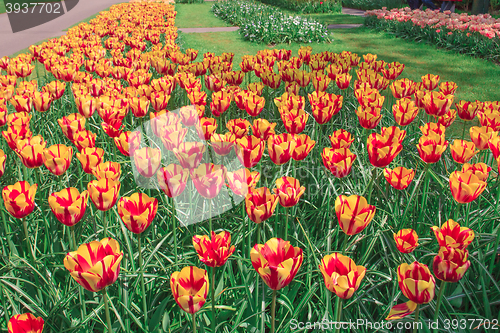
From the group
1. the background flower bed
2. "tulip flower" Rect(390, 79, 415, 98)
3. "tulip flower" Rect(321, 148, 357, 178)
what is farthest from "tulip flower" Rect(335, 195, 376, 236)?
the background flower bed

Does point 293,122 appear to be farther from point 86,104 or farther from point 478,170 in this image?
point 86,104

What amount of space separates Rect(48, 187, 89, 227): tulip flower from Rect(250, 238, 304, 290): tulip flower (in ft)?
2.38

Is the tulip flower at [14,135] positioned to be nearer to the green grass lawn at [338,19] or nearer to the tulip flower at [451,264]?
the tulip flower at [451,264]

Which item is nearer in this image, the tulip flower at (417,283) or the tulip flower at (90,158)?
the tulip flower at (417,283)

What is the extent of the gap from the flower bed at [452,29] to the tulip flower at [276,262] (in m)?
→ 8.39

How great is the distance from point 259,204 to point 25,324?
0.85 m

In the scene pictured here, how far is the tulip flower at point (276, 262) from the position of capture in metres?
Result: 1.10

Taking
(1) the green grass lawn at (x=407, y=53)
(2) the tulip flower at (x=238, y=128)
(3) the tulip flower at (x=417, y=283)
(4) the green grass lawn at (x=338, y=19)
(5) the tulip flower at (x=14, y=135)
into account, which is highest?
(4) the green grass lawn at (x=338, y=19)

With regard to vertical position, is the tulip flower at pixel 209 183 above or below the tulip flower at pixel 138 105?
below

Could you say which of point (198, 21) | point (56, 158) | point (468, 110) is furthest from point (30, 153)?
point (198, 21)

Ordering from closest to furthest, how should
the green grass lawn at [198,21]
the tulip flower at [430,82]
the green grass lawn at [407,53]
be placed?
1. the tulip flower at [430,82]
2. the green grass lawn at [407,53]
3. the green grass lawn at [198,21]

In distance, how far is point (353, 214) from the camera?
4.52 ft

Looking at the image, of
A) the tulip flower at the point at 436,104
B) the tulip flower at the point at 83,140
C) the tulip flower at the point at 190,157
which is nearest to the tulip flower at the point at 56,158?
the tulip flower at the point at 83,140

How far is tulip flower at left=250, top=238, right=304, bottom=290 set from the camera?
1100 millimetres
